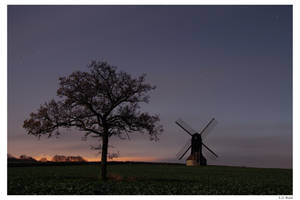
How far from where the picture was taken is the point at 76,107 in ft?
102

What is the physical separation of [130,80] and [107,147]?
6596 millimetres

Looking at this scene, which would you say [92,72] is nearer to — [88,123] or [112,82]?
[112,82]
